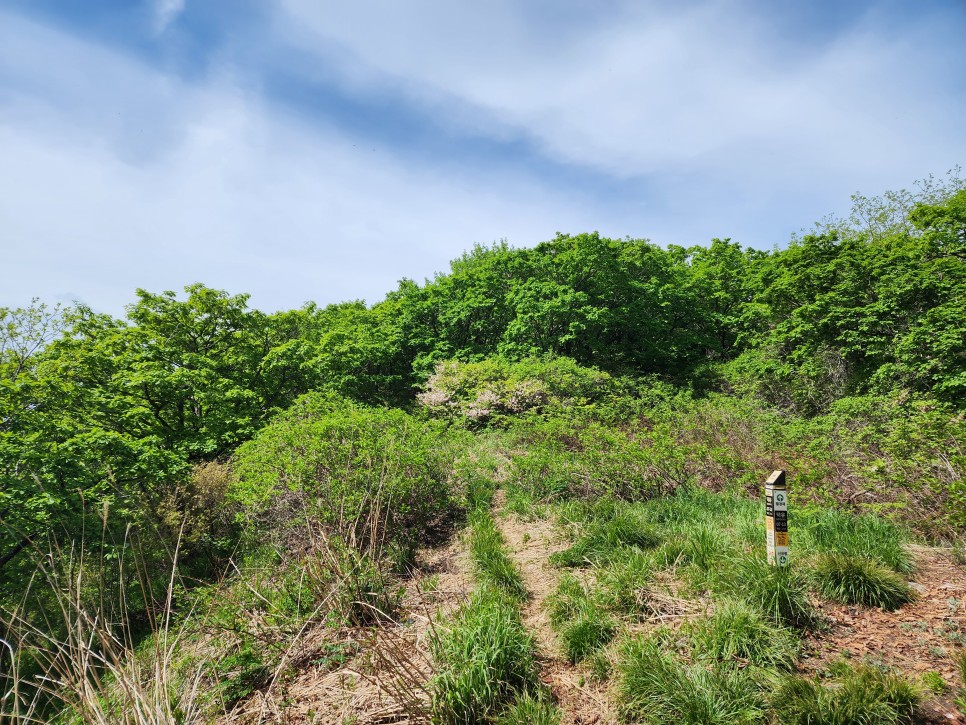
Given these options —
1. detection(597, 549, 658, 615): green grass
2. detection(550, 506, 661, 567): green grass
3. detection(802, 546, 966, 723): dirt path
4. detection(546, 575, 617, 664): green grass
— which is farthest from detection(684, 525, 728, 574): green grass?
detection(546, 575, 617, 664): green grass

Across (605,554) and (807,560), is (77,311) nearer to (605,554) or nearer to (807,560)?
(605,554)

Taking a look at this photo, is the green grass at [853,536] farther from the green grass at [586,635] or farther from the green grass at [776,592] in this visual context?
the green grass at [586,635]

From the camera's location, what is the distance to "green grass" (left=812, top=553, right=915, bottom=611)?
398cm

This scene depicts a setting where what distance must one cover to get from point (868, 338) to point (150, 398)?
73.3 ft

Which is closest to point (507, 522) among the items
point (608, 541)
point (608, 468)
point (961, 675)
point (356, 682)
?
point (608, 468)

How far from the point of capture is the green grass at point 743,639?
3.45m

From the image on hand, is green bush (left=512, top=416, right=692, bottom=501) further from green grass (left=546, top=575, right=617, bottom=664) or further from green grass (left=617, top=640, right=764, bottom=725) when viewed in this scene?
green grass (left=617, top=640, right=764, bottom=725)

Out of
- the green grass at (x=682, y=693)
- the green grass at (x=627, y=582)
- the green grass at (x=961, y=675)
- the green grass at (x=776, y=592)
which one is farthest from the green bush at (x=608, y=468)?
the green grass at (x=961, y=675)

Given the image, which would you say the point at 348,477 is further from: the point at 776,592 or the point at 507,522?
the point at 776,592

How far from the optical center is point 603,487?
7691 mm

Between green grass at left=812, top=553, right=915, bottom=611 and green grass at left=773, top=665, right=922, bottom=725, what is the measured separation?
1.03 meters

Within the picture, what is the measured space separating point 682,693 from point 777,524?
1708 mm

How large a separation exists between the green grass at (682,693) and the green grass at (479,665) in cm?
76

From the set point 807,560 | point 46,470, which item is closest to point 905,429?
point 807,560
